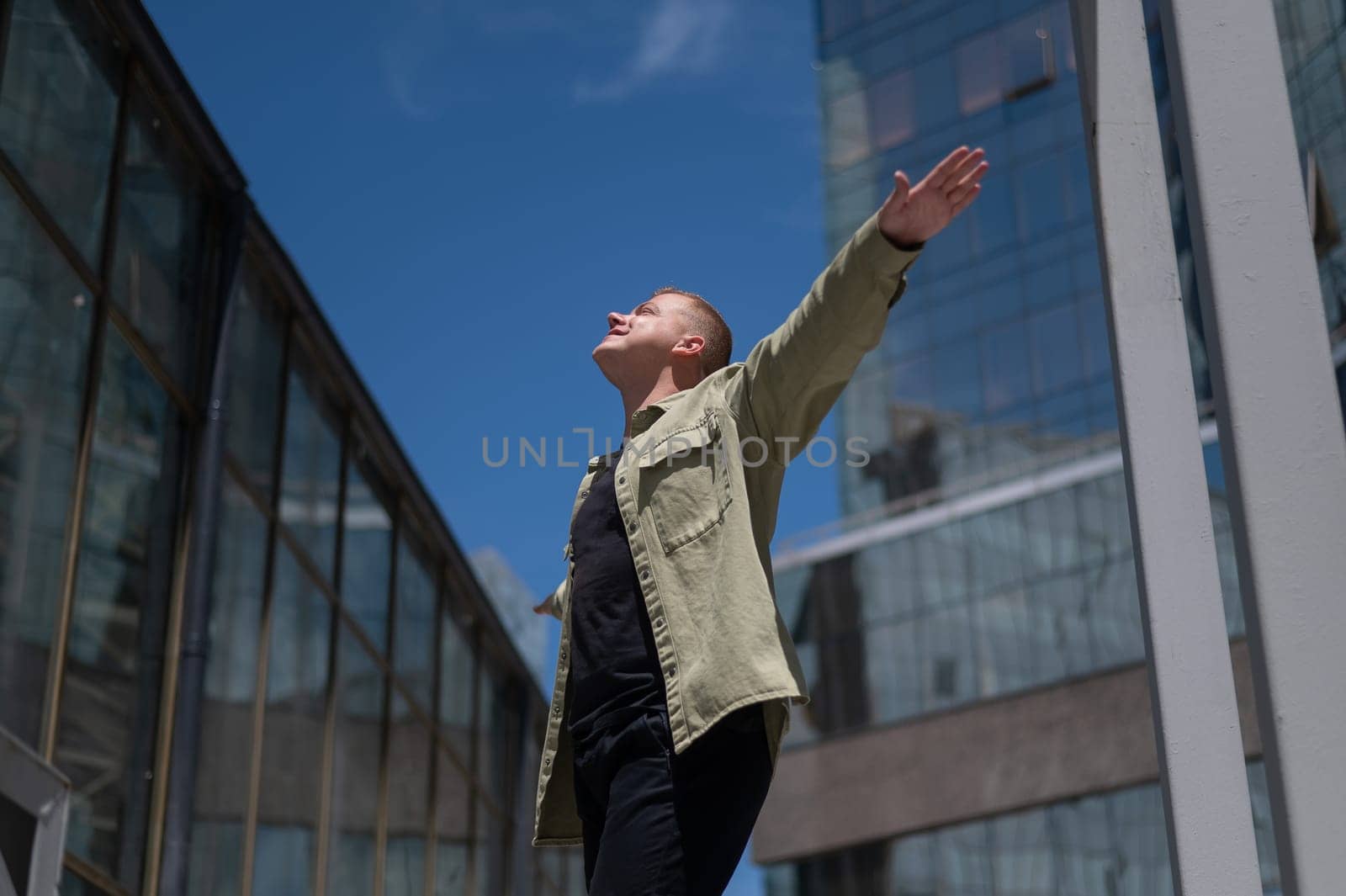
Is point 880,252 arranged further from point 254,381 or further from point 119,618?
point 254,381

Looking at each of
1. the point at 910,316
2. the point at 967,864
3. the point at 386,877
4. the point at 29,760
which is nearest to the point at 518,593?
the point at 910,316

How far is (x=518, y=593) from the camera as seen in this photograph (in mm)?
93125

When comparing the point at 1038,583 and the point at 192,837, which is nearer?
the point at 192,837

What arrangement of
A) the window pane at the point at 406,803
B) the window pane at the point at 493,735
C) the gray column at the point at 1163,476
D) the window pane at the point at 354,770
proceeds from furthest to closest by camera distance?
1. the window pane at the point at 493,735
2. the window pane at the point at 406,803
3. the window pane at the point at 354,770
4. the gray column at the point at 1163,476

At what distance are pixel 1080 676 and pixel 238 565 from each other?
103ft

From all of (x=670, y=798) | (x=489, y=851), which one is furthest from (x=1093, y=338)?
(x=670, y=798)

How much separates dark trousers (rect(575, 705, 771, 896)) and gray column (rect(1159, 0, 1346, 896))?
1.09 meters

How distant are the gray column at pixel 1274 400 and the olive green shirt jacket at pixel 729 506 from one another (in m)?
0.68

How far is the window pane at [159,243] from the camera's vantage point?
908 centimetres

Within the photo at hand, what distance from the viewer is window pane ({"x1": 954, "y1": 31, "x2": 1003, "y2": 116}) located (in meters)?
49.7

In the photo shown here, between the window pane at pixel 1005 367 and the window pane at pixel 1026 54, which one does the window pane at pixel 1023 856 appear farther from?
the window pane at pixel 1026 54

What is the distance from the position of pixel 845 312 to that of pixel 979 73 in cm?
4836

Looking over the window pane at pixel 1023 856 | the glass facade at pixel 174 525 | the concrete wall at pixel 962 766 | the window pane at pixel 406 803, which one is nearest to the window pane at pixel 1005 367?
the concrete wall at pixel 962 766

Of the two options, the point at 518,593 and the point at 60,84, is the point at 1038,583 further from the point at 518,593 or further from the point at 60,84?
the point at 518,593
